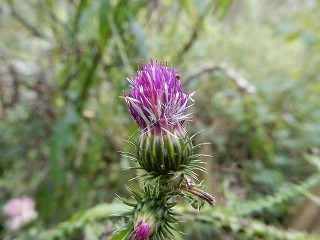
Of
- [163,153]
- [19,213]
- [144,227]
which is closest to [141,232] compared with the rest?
[144,227]

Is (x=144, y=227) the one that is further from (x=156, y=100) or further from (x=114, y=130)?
(x=114, y=130)

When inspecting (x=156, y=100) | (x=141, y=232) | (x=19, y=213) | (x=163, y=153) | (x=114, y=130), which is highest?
(x=114, y=130)

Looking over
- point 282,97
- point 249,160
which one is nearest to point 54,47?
point 249,160

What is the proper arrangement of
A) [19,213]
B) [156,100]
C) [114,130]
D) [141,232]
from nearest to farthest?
[141,232], [156,100], [19,213], [114,130]

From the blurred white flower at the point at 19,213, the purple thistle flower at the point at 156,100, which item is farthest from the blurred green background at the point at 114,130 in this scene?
the purple thistle flower at the point at 156,100

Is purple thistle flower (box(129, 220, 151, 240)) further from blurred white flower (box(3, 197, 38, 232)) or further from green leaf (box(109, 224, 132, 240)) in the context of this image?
blurred white flower (box(3, 197, 38, 232))

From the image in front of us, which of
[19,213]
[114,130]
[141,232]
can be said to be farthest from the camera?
[114,130]
